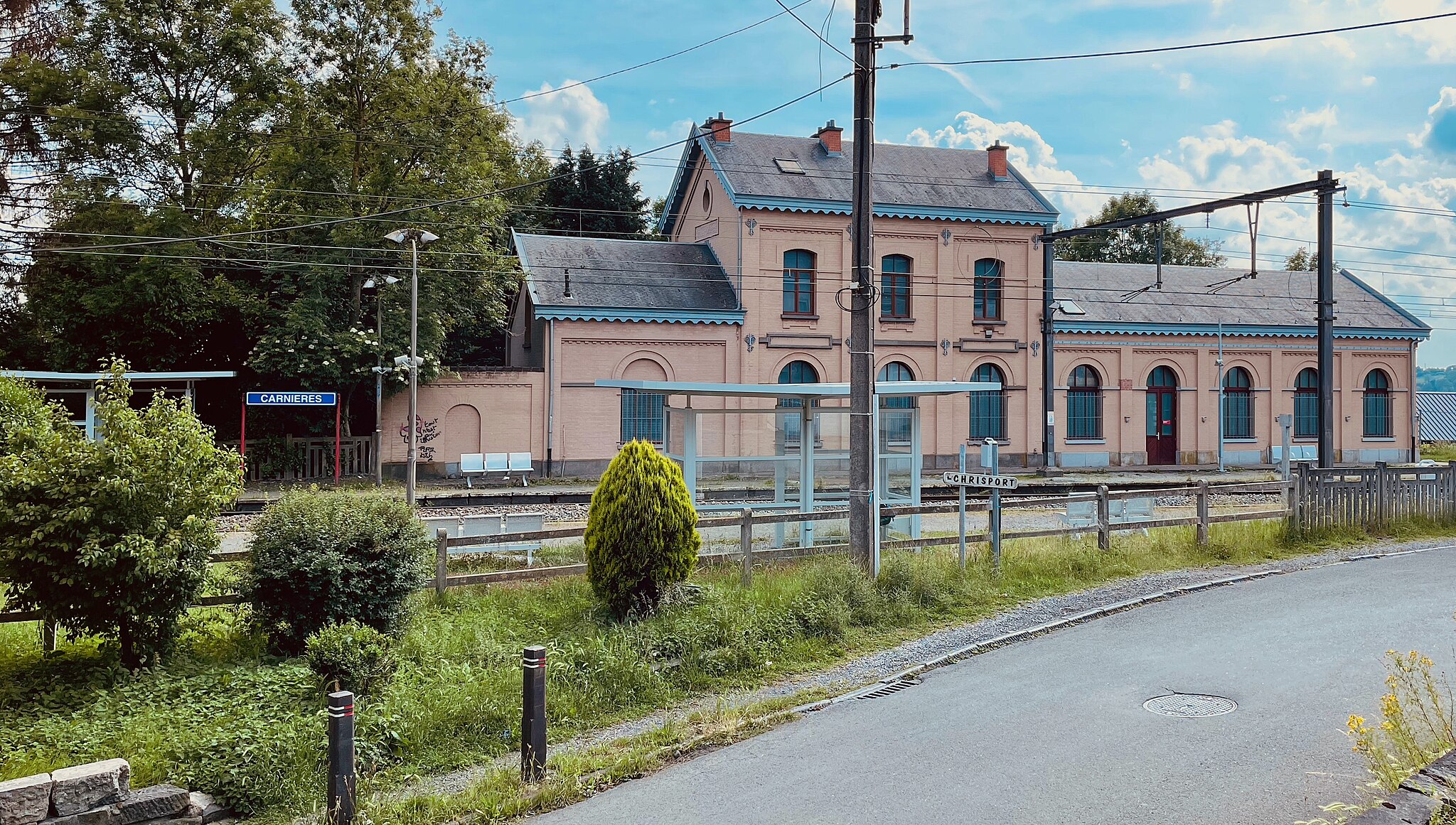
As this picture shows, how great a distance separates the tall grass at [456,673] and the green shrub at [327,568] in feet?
1.30

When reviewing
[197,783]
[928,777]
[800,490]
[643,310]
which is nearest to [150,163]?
[643,310]

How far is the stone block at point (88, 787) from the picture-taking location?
5668 millimetres

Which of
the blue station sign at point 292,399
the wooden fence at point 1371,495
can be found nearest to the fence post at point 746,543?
the wooden fence at point 1371,495

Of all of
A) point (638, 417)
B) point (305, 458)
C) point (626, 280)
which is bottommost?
point (305, 458)

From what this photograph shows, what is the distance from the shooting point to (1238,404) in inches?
1534

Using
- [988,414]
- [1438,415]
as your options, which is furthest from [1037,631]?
[1438,415]

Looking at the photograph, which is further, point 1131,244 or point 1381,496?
point 1131,244

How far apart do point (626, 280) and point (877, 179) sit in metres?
9.29

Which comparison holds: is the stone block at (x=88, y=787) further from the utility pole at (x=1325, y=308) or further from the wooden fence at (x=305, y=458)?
the wooden fence at (x=305, y=458)

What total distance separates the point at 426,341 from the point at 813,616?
21968 millimetres

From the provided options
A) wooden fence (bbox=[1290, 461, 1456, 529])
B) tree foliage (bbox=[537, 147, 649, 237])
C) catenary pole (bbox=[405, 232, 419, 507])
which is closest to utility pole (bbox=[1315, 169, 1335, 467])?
wooden fence (bbox=[1290, 461, 1456, 529])

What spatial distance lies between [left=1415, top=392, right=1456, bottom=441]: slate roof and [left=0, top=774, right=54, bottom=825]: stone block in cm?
5820

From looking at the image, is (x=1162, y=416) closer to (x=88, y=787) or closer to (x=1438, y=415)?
(x=1438, y=415)

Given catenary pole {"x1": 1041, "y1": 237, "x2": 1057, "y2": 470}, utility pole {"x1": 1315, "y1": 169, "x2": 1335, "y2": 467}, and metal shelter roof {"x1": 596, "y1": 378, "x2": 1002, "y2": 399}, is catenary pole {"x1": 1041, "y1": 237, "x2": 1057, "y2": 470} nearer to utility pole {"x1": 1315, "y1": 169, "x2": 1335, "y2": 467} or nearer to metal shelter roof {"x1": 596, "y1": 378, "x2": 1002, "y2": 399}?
utility pole {"x1": 1315, "y1": 169, "x2": 1335, "y2": 467}
